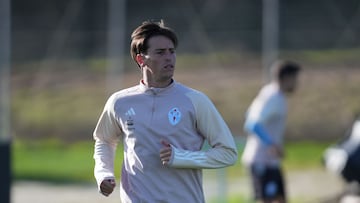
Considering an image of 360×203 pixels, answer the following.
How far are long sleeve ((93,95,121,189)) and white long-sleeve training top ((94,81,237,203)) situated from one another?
0.43 feet

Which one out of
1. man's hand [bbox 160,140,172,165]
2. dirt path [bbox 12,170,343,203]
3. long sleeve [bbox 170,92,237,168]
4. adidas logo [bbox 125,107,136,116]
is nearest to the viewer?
man's hand [bbox 160,140,172,165]

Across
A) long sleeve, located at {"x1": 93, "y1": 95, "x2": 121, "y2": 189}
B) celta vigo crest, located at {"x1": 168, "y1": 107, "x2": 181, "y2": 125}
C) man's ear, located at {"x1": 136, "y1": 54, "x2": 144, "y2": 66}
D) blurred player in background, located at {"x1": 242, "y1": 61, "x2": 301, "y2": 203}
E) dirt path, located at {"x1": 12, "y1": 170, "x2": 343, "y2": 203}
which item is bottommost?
dirt path, located at {"x1": 12, "y1": 170, "x2": 343, "y2": 203}

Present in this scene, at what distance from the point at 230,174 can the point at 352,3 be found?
6.89 m

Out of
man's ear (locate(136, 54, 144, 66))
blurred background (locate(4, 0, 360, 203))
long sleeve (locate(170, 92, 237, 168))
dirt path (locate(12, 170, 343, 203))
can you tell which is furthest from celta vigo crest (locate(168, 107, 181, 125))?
blurred background (locate(4, 0, 360, 203))

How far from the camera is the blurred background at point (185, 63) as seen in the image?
2258 centimetres

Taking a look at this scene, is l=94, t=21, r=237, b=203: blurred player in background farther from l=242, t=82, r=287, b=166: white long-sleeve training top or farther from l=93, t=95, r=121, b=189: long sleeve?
l=242, t=82, r=287, b=166: white long-sleeve training top

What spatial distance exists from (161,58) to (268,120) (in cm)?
548

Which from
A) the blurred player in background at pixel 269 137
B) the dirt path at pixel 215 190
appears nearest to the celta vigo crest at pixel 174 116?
the blurred player in background at pixel 269 137

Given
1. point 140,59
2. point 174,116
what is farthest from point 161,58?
point 174,116

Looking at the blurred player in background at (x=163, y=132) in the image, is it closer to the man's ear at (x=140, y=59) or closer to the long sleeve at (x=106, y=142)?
the man's ear at (x=140, y=59)

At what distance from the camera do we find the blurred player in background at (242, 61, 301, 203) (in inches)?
482

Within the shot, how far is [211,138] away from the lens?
695 centimetres

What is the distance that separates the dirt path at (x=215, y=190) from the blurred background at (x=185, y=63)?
1.98m

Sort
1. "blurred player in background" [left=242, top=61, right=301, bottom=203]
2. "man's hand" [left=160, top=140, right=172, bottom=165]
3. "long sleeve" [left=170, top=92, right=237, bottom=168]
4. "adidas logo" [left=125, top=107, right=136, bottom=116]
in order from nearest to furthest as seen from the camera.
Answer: "man's hand" [left=160, top=140, right=172, bottom=165] → "long sleeve" [left=170, top=92, right=237, bottom=168] → "adidas logo" [left=125, top=107, right=136, bottom=116] → "blurred player in background" [left=242, top=61, right=301, bottom=203]
